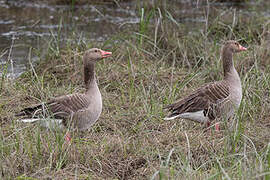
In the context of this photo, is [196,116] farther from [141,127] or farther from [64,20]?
[64,20]

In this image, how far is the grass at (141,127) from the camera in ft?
14.8

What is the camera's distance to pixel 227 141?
491cm

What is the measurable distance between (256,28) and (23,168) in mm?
6690

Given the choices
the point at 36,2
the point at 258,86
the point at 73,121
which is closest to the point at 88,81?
the point at 73,121

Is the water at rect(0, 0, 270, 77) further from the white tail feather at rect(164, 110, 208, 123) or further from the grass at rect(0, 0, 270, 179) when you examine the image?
the white tail feather at rect(164, 110, 208, 123)

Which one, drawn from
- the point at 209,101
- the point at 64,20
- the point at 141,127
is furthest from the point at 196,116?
the point at 64,20

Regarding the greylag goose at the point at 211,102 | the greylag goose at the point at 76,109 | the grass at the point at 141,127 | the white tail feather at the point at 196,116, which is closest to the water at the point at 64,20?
the grass at the point at 141,127

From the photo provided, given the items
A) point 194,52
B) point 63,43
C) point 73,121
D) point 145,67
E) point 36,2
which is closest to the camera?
point 73,121

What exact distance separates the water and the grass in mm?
1225

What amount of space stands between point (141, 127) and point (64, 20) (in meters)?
6.11

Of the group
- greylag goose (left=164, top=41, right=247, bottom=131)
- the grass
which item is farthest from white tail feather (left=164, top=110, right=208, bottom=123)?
the grass

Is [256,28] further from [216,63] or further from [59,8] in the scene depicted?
[59,8]

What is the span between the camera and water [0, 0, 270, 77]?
33.0ft

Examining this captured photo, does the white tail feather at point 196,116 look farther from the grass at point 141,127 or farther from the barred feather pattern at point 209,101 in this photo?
the grass at point 141,127
